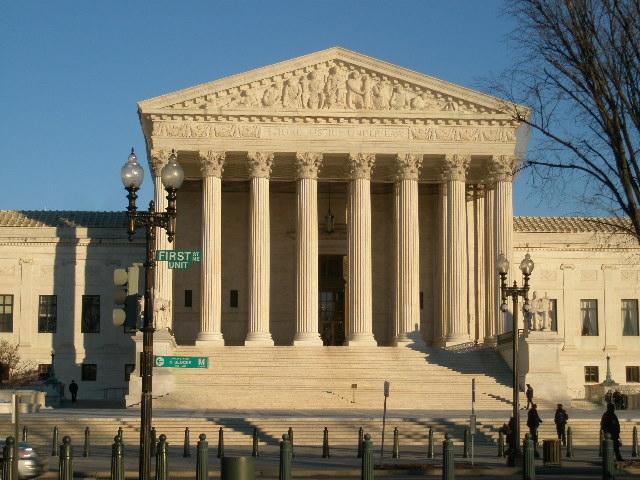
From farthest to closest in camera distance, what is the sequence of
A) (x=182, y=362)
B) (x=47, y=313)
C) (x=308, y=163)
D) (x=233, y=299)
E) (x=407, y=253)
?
(x=47, y=313) → (x=233, y=299) → (x=407, y=253) → (x=308, y=163) → (x=182, y=362)

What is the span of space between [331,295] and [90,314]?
14223mm

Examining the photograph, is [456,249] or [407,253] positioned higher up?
[456,249]

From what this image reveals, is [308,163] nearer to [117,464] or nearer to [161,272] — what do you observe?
[161,272]

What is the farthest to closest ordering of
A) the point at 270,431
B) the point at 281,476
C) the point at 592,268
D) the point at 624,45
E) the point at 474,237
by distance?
the point at 592,268
the point at 474,237
the point at 270,431
the point at 624,45
the point at 281,476

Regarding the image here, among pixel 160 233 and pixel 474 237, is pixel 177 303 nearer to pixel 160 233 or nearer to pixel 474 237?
pixel 160 233

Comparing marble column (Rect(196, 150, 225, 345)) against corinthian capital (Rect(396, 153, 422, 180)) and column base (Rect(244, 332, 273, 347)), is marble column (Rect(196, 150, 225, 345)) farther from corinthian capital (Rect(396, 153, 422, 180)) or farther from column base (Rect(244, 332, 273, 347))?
corinthian capital (Rect(396, 153, 422, 180))

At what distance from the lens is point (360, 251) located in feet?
210

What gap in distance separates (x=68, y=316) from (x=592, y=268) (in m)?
31.5

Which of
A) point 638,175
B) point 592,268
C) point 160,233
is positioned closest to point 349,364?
point 160,233

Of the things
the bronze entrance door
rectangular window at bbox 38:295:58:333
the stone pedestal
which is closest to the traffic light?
the stone pedestal

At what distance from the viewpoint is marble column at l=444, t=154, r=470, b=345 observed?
6412 centimetres

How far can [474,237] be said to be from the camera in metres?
69.5

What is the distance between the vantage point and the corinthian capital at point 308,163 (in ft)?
210

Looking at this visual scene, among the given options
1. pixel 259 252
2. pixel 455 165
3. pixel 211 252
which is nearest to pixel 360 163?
pixel 455 165
